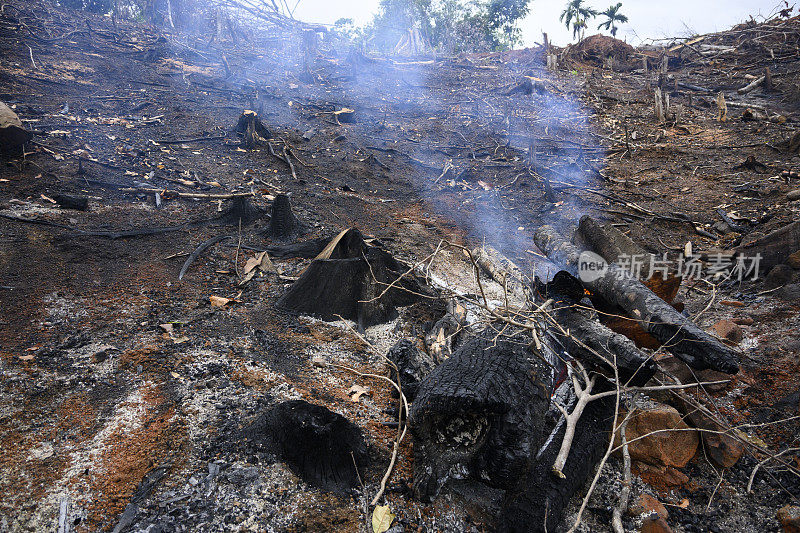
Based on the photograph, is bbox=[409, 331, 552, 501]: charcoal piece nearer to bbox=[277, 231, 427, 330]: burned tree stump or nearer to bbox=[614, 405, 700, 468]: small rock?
bbox=[614, 405, 700, 468]: small rock

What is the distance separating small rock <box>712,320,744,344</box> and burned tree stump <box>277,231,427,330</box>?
2.95 meters

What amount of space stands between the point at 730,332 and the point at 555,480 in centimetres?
241

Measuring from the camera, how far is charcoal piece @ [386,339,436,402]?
2.87 metres

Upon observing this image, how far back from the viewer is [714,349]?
253 centimetres

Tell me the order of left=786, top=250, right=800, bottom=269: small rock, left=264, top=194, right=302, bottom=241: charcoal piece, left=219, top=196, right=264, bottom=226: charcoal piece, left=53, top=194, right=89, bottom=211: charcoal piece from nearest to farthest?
left=786, top=250, right=800, bottom=269: small rock
left=53, top=194, right=89, bottom=211: charcoal piece
left=264, top=194, right=302, bottom=241: charcoal piece
left=219, top=196, right=264, bottom=226: charcoal piece

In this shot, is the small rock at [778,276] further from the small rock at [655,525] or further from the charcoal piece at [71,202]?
the charcoal piece at [71,202]

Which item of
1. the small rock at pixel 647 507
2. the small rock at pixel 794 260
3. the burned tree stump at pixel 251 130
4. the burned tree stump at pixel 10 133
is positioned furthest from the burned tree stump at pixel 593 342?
the burned tree stump at pixel 10 133

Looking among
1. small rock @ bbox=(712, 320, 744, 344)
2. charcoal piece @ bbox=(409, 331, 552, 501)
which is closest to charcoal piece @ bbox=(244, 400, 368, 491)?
charcoal piece @ bbox=(409, 331, 552, 501)

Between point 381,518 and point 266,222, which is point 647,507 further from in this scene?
point 266,222

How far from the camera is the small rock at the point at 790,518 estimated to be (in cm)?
210

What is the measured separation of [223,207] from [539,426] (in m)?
5.04

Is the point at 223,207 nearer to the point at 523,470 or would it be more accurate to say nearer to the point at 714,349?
the point at 523,470

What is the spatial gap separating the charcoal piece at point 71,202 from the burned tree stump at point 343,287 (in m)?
2.90

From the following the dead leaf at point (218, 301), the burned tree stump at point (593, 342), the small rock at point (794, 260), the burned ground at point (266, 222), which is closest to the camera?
the burned ground at point (266, 222)
